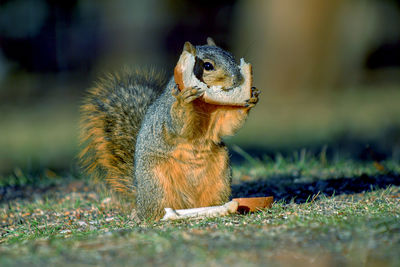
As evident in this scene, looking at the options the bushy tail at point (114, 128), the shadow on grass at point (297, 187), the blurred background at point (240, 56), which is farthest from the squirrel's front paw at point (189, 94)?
the blurred background at point (240, 56)

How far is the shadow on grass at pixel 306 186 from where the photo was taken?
370 centimetres

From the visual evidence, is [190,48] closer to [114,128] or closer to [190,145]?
[190,145]

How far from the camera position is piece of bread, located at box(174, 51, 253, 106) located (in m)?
2.91

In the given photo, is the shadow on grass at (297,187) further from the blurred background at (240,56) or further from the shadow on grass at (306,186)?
the blurred background at (240,56)

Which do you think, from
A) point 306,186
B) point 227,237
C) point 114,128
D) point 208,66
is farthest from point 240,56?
point 227,237

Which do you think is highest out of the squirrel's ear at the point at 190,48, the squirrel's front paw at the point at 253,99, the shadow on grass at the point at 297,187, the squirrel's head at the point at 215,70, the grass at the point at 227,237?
the squirrel's ear at the point at 190,48

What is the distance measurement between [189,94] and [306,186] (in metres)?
1.50

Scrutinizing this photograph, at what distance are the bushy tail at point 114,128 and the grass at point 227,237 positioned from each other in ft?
0.97

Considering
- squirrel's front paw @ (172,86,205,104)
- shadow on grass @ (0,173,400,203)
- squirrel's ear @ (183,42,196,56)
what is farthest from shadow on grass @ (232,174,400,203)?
squirrel's ear @ (183,42,196,56)

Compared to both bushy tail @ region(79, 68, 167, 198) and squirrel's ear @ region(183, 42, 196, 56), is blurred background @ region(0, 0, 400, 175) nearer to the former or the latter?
bushy tail @ region(79, 68, 167, 198)

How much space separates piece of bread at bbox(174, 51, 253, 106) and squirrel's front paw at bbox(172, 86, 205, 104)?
0.05 metres

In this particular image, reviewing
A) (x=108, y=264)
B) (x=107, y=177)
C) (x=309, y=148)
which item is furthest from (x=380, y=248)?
(x=309, y=148)

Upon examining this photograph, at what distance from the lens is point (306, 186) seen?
3938 mm

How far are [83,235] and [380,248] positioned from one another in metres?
1.39
